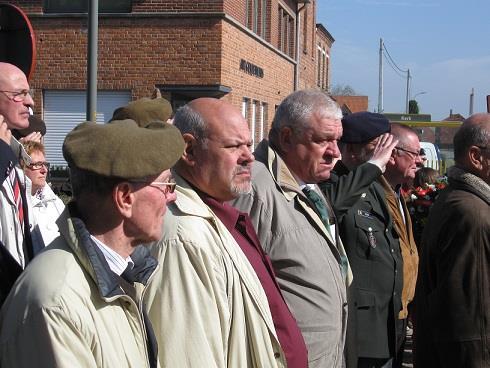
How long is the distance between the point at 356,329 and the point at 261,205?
1.13 meters

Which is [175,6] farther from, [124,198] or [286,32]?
[124,198]

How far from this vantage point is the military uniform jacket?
446cm

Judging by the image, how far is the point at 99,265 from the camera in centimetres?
225

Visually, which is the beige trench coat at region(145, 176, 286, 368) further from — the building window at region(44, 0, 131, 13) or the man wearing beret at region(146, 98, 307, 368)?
the building window at region(44, 0, 131, 13)

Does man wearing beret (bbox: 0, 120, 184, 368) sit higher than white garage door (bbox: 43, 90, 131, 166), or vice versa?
white garage door (bbox: 43, 90, 131, 166)

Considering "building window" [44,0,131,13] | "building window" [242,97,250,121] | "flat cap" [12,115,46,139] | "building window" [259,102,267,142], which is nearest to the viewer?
"flat cap" [12,115,46,139]

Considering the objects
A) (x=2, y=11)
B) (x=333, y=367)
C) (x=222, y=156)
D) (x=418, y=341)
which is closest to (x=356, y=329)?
(x=418, y=341)

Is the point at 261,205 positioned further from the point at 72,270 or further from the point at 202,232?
the point at 72,270

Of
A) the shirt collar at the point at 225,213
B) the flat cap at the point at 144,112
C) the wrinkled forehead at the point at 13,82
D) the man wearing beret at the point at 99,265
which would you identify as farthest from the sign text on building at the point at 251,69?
the man wearing beret at the point at 99,265

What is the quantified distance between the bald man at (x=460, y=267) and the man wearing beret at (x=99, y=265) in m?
2.07

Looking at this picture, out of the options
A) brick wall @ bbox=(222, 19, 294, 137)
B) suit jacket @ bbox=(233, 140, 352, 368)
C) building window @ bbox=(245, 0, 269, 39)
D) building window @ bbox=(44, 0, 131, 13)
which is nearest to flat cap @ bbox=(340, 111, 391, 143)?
suit jacket @ bbox=(233, 140, 352, 368)

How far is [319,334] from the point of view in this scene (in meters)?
3.71

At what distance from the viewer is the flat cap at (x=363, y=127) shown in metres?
4.95

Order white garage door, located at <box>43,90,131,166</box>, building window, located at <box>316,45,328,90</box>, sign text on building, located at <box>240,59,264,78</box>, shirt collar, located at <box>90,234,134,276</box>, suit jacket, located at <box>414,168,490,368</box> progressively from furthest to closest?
building window, located at <box>316,45,328,90</box>
sign text on building, located at <box>240,59,264,78</box>
white garage door, located at <box>43,90,131,166</box>
suit jacket, located at <box>414,168,490,368</box>
shirt collar, located at <box>90,234,134,276</box>
